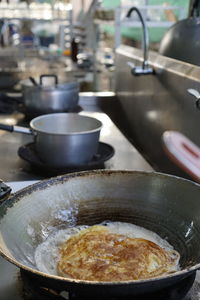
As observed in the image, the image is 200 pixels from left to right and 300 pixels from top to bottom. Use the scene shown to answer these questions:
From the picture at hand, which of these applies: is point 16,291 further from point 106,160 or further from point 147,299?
point 106,160

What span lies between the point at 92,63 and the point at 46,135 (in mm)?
3209

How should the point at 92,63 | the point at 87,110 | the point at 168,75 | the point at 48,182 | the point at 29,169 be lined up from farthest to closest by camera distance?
the point at 92,63
the point at 87,110
the point at 168,75
the point at 29,169
the point at 48,182

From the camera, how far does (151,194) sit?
979mm

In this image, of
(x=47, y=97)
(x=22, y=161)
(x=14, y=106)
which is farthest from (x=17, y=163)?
(x=14, y=106)

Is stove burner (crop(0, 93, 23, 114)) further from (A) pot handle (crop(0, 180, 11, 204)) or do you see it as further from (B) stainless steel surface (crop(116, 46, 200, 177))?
(A) pot handle (crop(0, 180, 11, 204))

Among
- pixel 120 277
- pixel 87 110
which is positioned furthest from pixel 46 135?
pixel 87 110

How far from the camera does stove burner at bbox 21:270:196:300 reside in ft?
2.33

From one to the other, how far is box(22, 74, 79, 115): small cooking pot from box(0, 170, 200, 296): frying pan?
1203 millimetres

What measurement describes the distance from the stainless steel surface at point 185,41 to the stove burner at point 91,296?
1302 mm

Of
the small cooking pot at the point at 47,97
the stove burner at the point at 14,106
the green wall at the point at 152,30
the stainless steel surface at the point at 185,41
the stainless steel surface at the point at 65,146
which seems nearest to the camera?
the stainless steel surface at the point at 65,146

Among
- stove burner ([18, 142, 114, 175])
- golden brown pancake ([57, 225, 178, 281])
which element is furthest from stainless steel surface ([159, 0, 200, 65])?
golden brown pancake ([57, 225, 178, 281])

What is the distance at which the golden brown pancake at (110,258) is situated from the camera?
2.44 feet

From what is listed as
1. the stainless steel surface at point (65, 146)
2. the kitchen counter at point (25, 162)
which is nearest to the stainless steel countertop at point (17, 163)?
the kitchen counter at point (25, 162)

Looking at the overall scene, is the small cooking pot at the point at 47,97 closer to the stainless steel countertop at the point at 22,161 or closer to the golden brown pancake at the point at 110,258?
the stainless steel countertop at the point at 22,161
